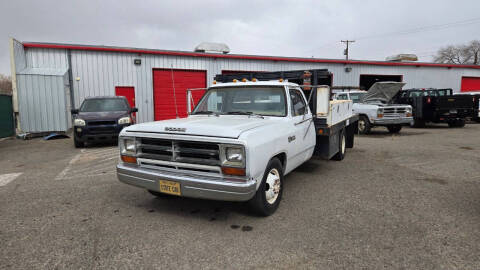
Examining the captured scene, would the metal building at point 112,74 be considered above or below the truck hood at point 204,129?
above

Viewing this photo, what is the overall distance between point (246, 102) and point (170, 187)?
1870 millimetres

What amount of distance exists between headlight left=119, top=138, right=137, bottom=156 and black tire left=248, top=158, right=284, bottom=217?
5.36ft

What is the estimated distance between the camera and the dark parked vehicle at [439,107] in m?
14.9

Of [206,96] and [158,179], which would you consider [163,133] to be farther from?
[206,96]

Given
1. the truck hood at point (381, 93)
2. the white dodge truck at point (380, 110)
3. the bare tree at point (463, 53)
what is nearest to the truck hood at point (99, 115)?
the white dodge truck at point (380, 110)

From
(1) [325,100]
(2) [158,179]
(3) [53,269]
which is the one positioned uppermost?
(1) [325,100]

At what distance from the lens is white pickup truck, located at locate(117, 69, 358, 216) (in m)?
3.26

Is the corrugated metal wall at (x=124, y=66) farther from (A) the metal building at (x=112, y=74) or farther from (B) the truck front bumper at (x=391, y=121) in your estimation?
(B) the truck front bumper at (x=391, y=121)

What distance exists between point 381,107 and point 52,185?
12.0m

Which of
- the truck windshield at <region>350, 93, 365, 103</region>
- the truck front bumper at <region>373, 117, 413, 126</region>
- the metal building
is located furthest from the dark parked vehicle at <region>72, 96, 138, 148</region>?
the truck windshield at <region>350, 93, 365, 103</region>

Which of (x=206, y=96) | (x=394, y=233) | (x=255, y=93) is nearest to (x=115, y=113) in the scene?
(x=206, y=96)

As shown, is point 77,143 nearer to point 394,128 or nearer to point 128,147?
point 128,147

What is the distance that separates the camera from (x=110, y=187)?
523cm

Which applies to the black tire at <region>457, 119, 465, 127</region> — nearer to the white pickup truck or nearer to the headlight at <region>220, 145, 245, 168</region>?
the white pickup truck
